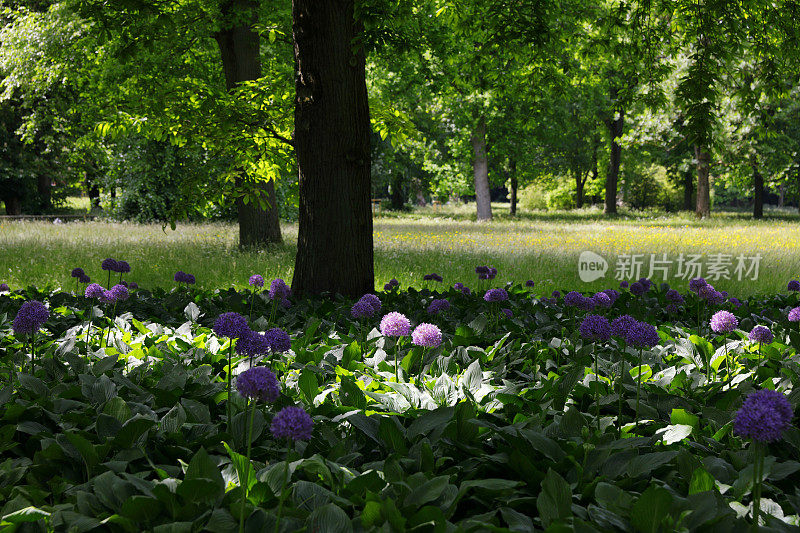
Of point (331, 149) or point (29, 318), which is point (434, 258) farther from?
point (29, 318)

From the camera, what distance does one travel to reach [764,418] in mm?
1365

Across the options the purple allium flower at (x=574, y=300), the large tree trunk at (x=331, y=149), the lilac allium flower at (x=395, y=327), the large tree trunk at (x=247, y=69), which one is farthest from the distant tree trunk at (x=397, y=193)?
the lilac allium flower at (x=395, y=327)

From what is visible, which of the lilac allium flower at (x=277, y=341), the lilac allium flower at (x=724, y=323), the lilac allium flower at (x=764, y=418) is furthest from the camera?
the lilac allium flower at (x=724, y=323)

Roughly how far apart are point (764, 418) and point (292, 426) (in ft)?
3.74

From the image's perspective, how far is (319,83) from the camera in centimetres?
529

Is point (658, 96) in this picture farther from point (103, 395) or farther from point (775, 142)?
point (775, 142)

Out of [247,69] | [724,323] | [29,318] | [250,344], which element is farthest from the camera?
[247,69]

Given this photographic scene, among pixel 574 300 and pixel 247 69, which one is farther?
pixel 247 69

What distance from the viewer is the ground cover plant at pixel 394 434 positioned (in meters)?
1.57

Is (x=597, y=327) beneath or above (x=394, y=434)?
above

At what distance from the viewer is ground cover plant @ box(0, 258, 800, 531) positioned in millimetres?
1569

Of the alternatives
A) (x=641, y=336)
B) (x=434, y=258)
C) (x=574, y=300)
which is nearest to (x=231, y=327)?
(x=641, y=336)

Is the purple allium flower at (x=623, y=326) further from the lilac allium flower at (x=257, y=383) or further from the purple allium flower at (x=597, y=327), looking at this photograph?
the lilac allium flower at (x=257, y=383)

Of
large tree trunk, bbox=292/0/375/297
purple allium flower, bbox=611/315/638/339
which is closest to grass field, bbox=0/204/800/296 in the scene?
large tree trunk, bbox=292/0/375/297
